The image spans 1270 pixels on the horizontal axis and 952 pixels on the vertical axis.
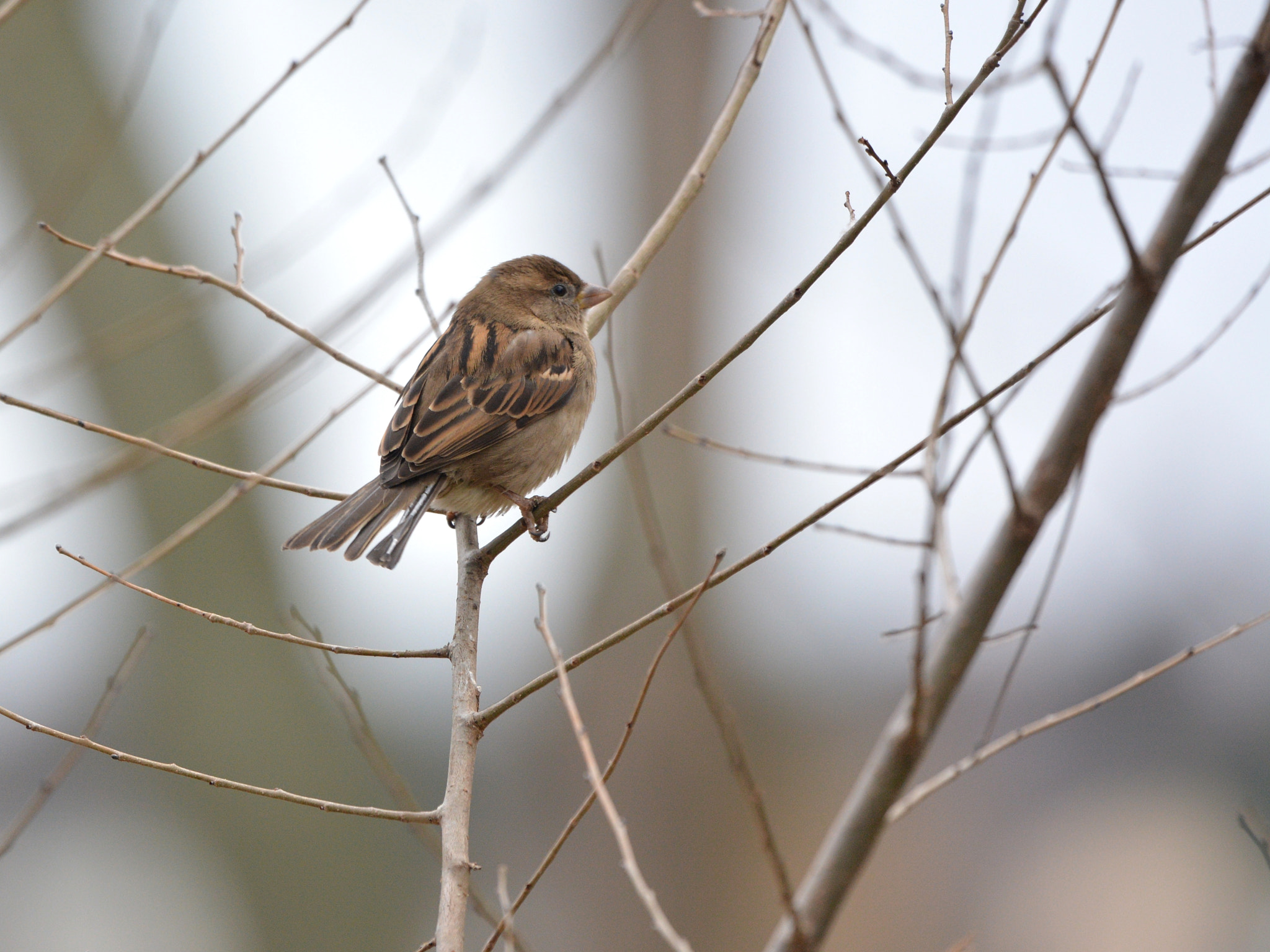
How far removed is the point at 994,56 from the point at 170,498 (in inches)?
276

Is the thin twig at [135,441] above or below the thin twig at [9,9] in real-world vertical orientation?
below

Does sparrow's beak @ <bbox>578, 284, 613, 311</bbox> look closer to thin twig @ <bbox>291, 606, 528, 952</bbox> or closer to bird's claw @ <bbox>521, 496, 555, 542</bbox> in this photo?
bird's claw @ <bbox>521, 496, 555, 542</bbox>

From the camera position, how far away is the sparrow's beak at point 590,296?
4914mm

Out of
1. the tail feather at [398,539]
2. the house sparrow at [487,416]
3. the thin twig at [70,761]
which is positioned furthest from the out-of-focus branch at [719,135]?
the thin twig at [70,761]

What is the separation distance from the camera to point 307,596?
8125mm

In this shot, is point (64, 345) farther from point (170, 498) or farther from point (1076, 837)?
point (1076, 837)

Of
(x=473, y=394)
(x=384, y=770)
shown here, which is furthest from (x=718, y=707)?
(x=473, y=394)

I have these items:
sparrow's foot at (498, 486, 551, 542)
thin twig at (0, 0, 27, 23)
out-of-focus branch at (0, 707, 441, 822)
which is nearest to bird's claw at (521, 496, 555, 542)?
sparrow's foot at (498, 486, 551, 542)

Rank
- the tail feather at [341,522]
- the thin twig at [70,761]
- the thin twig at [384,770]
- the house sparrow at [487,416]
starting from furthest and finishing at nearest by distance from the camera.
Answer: the house sparrow at [487,416]
the tail feather at [341,522]
the thin twig at [70,761]
the thin twig at [384,770]

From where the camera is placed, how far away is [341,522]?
3715 millimetres

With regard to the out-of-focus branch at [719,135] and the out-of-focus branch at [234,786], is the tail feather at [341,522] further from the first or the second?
the out-of-focus branch at [234,786]

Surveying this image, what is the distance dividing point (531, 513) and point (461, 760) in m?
1.20

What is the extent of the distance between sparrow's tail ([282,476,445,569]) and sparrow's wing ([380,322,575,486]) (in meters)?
0.09

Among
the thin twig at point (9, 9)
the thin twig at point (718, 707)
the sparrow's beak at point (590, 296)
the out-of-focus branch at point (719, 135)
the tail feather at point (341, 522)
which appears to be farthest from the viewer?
the sparrow's beak at point (590, 296)
